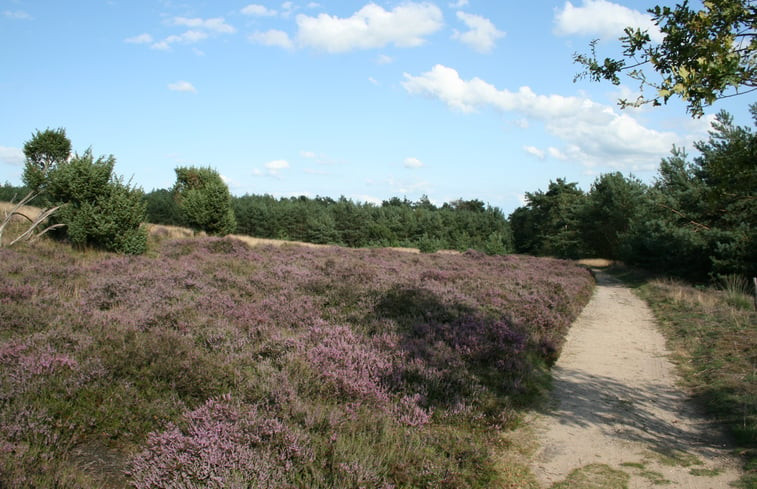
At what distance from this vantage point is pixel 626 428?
6.17 metres

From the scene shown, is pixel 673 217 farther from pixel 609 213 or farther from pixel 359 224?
pixel 359 224

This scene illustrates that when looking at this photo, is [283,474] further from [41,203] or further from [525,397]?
[41,203]

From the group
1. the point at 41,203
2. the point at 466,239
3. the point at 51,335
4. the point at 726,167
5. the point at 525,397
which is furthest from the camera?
the point at 466,239

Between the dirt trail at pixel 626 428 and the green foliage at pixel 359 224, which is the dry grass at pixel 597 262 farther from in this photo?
the dirt trail at pixel 626 428

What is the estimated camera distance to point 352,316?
8727mm

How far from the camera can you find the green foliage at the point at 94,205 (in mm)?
15367

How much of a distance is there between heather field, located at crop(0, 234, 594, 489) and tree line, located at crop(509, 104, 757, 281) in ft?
13.4

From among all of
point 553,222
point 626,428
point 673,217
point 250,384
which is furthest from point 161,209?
point 626,428

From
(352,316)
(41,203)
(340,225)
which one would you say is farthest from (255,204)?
(352,316)

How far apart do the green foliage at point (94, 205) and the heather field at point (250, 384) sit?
209 inches

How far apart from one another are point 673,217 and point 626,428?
22298 mm

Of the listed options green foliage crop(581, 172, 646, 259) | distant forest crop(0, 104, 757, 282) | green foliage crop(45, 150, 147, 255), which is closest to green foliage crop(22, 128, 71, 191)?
green foliage crop(45, 150, 147, 255)

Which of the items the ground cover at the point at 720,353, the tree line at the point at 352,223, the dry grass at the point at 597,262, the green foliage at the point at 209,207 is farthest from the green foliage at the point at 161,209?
the ground cover at the point at 720,353

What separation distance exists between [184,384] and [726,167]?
6.80 m
